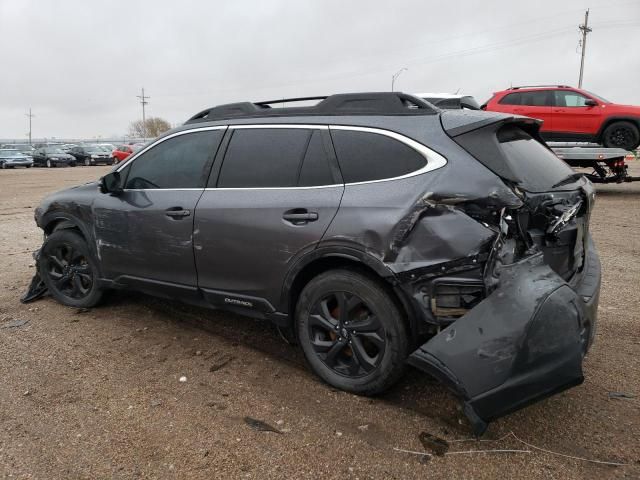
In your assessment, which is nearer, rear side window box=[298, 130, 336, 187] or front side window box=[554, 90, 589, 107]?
rear side window box=[298, 130, 336, 187]

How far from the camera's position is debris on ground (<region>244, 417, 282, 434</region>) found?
2842mm

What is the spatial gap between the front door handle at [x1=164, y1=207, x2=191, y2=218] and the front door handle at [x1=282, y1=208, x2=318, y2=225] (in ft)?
2.92

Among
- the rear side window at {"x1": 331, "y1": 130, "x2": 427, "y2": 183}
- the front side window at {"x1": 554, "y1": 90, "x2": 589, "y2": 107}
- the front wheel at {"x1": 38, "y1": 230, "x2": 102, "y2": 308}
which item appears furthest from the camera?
the front side window at {"x1": 554, "y1": 90, "x2": 589, "y2": 107}

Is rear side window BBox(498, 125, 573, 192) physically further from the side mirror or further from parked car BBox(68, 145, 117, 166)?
parked car BBox(68, 145, 117, 166)

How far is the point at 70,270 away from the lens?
187 inches

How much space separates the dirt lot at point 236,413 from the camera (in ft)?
8.34

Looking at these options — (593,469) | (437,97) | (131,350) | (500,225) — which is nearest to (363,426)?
(593,469)

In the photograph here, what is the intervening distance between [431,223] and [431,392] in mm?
1185

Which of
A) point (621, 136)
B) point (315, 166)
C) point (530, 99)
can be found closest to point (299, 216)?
point (315, 166)

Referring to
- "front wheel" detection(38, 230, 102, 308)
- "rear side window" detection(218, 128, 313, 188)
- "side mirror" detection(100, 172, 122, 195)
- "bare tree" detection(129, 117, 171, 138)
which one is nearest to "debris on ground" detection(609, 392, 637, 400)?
"rear side window" detection(218, 128, 313, 188)

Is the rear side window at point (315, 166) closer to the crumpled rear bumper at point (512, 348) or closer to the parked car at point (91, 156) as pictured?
the crumpled rear bumper at point (512, 348)

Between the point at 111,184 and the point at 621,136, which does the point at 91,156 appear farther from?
the point at 111,184

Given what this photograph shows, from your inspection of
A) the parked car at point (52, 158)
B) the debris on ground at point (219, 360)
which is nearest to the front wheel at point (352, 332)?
the debris on ground at point (219, 360)

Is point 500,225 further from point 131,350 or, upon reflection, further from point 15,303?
point 15,303
